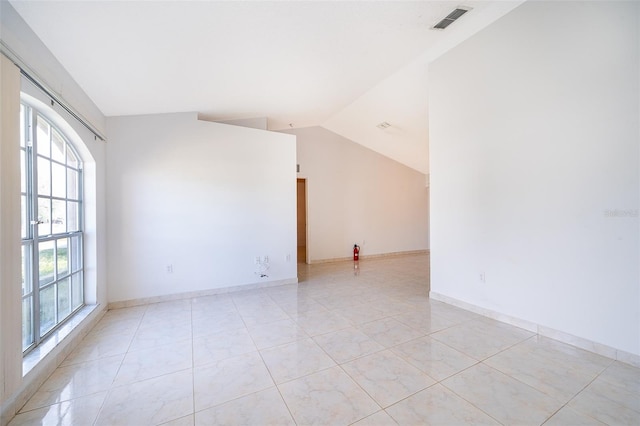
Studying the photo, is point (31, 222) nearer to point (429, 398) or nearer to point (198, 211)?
point (198, 211)

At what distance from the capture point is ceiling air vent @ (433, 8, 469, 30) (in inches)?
101

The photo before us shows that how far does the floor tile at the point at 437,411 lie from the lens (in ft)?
5.00

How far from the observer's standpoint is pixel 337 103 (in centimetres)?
465

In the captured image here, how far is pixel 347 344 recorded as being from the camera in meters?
2.46

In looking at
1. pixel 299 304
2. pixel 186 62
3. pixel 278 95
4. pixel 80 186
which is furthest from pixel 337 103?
pixel 80 186

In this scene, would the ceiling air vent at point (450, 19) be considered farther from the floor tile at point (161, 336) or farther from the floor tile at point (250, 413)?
the floor tile at point (161, 336)

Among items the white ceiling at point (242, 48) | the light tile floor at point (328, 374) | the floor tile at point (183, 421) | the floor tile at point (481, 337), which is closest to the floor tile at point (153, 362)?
the light tile floor at point (328, 374)

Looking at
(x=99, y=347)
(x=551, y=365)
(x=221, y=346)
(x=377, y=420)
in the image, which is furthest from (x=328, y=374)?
(x=99, y=347)

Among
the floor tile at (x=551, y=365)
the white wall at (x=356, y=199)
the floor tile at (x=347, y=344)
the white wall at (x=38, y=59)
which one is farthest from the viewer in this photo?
the white wall at (x=356, y=199)

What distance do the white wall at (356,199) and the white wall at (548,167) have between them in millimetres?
3322

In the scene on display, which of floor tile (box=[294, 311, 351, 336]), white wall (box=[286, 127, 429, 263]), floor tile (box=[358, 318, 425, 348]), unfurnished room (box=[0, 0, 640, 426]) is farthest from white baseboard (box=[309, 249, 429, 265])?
floor tile (box=[358, 318, 425, 348])

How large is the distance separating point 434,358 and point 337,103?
4.04 m

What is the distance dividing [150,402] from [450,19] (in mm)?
4142

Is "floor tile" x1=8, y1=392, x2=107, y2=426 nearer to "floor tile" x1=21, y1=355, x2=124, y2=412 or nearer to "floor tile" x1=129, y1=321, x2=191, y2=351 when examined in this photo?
Answer: "floor tile" x1=21, y1=355, x2=124, y2=412
